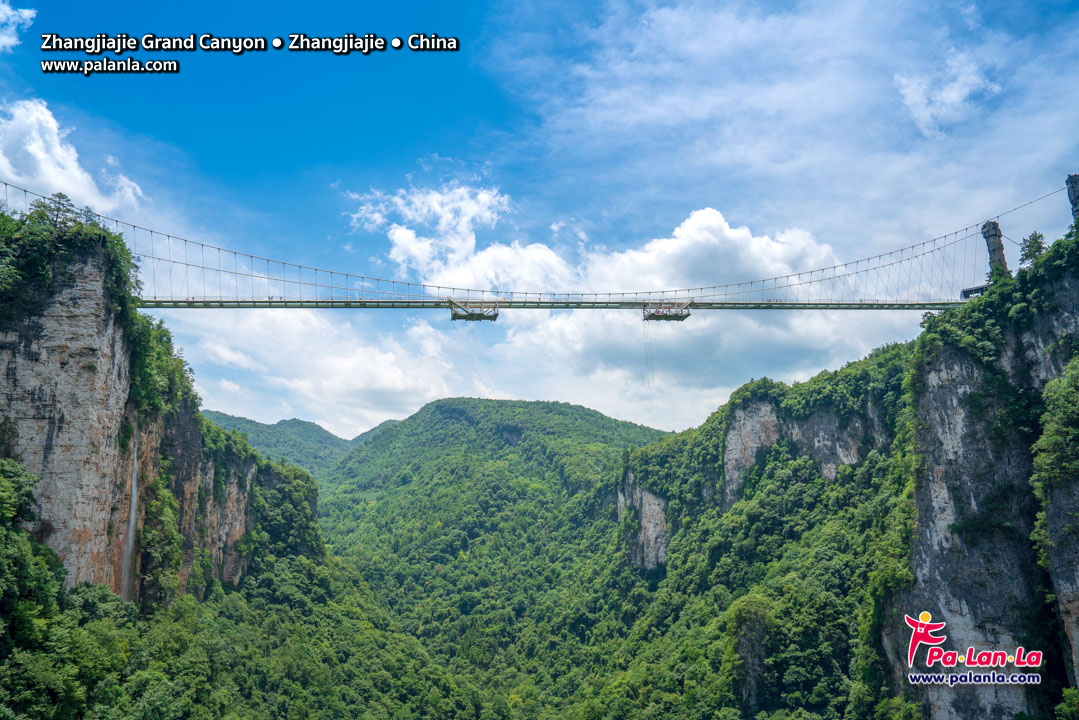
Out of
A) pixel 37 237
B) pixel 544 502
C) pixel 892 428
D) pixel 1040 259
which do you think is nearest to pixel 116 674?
pixel 37 237

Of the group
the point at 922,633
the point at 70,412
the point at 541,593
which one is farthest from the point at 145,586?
the point at 541,593

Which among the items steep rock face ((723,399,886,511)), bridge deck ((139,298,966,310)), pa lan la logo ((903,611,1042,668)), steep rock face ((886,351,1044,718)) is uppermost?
bridge deck ((139,298,966,310))

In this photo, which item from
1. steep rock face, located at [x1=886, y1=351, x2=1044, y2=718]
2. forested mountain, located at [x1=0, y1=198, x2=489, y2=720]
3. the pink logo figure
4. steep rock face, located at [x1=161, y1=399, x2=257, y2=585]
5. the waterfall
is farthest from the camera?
steep rock face, located at [x1=161, y1=399, x2=257, y2=585]

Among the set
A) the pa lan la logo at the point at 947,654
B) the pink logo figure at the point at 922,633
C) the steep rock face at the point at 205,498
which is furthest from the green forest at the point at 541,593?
the pink logo figure at the point at 922,633

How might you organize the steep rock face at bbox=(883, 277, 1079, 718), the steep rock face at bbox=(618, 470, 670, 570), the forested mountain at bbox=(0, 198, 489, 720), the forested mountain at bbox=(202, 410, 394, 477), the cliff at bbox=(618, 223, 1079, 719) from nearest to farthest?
1. the forested mountain at bbox=(0, 198, 489, 720)
2. the cliff at bbox=(618, 223, 1079, 719)
3. the steep rock face at bbox=(883, 277, 1079, 718)
4. the steep rock face at bbox=(618, 470, 670, 570)
5. the forested mountain at bbox=(202, 410, 394, 477)

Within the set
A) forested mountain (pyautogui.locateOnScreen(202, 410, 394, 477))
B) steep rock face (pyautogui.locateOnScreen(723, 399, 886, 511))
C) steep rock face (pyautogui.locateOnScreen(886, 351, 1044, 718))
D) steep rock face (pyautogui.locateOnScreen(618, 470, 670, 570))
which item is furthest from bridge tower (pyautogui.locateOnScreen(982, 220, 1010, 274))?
forested mountain (pyautogui.locateOnScreen(202, 410, 394, 477))

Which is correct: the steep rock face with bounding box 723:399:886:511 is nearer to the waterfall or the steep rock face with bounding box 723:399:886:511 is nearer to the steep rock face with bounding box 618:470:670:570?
the steep rock face with bounding box 618:470:670:570

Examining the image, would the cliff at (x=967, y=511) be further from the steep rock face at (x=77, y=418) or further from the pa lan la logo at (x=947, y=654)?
the steep rock face at (x=77, y=418)
